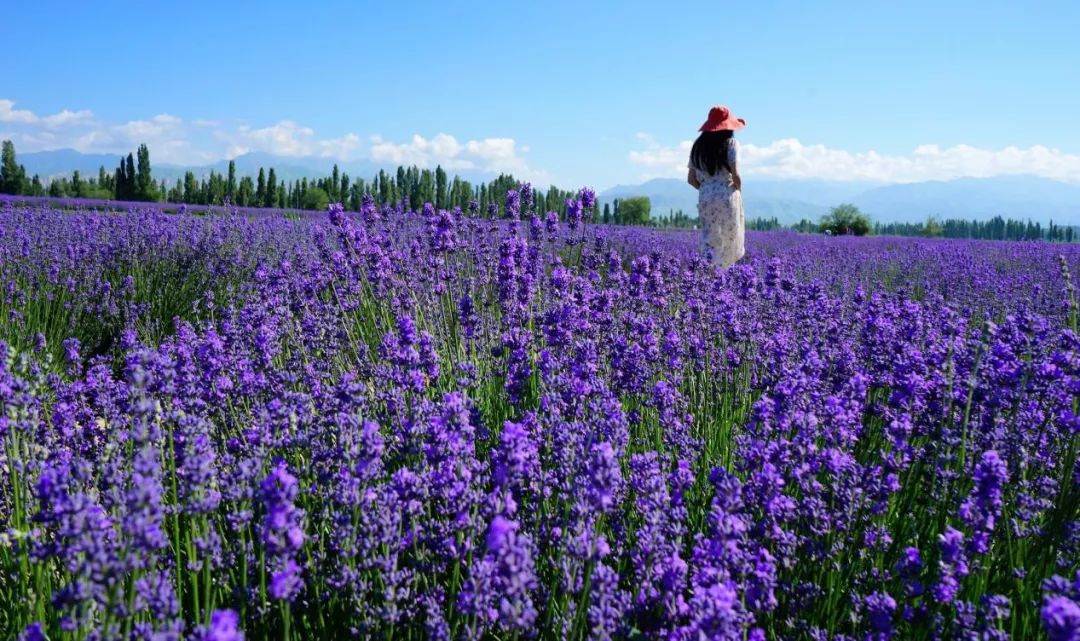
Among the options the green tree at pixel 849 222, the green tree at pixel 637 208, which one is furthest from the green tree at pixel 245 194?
the green tree at pixel 849 222

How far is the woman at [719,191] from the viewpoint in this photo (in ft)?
24.9

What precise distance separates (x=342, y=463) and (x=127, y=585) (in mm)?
546

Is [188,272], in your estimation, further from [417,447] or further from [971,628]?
[971,628]

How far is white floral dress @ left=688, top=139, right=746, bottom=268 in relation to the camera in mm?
7762

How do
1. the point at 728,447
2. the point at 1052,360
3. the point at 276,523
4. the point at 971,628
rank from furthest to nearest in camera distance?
the point at 728,447 → the point at 1052,360 → the point at 971,628 → the point at 276,523

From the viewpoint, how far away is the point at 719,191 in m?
7.77

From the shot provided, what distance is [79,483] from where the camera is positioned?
148 cm

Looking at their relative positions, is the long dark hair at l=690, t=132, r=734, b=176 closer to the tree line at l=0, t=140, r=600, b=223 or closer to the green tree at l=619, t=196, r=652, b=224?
the tree line at l=0, t=140, r=600, b=223

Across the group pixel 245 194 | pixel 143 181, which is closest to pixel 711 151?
pixel 245 194

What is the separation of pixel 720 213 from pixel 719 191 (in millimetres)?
243

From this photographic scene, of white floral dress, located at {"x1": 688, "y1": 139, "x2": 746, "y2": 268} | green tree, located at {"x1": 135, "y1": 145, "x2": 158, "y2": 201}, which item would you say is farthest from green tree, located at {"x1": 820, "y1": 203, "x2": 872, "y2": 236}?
green tree, located at {"x1": 135, "y1": 145, "x2": 158, "y2": 201}

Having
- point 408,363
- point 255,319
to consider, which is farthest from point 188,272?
point 408,363

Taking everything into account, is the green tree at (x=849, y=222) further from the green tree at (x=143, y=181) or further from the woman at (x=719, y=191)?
the green tree at (x=143, y=181)

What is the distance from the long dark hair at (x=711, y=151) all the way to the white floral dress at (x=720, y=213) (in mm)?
76
